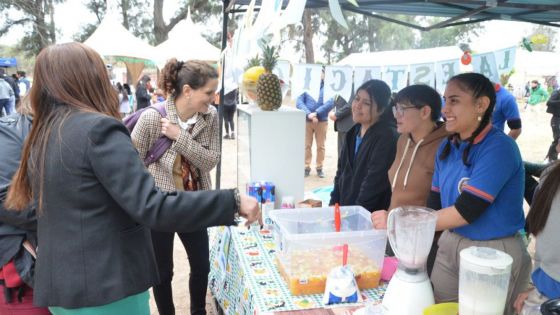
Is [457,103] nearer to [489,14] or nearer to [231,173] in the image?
[489,14]

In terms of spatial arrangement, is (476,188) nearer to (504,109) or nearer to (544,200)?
(544,200)

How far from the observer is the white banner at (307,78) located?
3.80 m

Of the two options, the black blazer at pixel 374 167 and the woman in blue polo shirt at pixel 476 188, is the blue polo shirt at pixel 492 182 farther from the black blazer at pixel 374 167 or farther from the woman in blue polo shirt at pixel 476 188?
the black blazer at pixel 374 167

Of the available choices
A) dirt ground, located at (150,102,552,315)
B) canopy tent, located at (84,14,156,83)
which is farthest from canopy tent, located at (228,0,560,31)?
canopy tent, located at (84,14,156,83)

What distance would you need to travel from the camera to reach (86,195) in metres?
1.22

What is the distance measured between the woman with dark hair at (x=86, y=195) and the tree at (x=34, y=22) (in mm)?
24298

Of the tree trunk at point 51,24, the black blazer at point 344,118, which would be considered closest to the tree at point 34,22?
the tree trunk at point 51,24

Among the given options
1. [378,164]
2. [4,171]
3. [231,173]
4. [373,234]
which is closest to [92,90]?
[4,171]

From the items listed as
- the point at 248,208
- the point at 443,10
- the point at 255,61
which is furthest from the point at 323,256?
the point at 443,10

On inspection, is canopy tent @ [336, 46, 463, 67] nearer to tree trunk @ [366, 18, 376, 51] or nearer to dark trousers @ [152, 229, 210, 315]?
dark trousers @ [152, 229, 210, 315]

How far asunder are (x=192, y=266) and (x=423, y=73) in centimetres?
268

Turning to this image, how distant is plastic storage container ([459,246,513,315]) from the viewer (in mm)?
1037

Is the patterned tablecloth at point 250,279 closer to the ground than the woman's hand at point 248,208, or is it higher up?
closer to the ground

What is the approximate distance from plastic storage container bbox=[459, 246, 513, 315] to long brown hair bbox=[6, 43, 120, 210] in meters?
1.17
